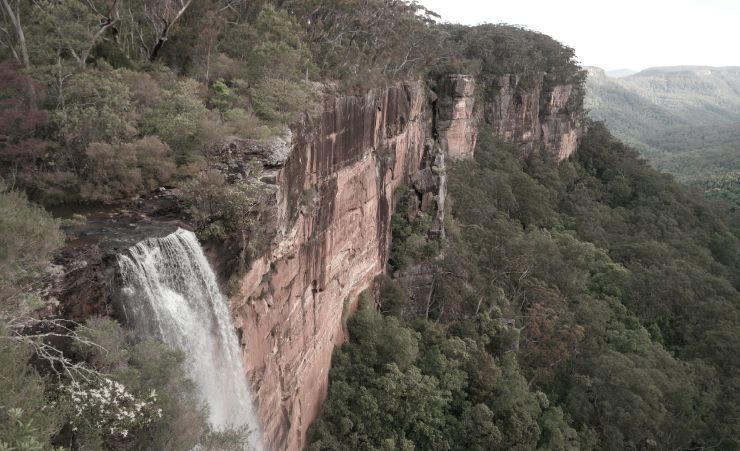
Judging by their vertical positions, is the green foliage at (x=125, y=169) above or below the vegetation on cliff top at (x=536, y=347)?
above

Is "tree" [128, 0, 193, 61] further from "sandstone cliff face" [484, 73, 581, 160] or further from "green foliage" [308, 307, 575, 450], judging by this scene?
"sandstone cliff face" [484, 73, 581, 160]

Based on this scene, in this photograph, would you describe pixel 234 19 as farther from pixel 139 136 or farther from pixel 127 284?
pixel 127 284

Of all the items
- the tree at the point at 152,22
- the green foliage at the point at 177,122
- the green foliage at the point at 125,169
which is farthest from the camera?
the tree at the point at 152,22

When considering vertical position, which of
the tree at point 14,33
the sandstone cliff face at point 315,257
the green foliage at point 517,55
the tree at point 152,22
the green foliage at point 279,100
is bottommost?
the sandstone cliff face at point 315,257

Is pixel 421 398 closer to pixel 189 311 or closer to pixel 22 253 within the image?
pixel 189 311

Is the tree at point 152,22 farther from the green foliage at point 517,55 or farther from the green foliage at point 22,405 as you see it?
the green foliage at point 517,55

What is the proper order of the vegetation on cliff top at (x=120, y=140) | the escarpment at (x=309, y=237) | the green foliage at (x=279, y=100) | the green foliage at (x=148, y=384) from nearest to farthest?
1. the vegetation on cliff top at (x=120, y=140)
2. the green foliage at (x=148, y=384)
3. the escarpment at (x=309, y=237)
4. the green foliage at (x=279, y=100)

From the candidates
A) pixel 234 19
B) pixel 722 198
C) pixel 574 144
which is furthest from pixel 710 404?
pixel 722 198

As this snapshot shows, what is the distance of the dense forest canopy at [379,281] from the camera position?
7367 mm

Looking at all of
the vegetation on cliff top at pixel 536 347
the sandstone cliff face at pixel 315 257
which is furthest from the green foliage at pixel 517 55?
the sandstone cliff face at pixel 315 257

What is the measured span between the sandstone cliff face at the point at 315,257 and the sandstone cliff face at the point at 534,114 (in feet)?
84.4

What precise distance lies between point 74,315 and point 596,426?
2349 cm

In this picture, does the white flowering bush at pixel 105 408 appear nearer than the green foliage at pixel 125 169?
Yes

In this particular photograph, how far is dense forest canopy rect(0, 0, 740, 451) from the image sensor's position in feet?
24.2
